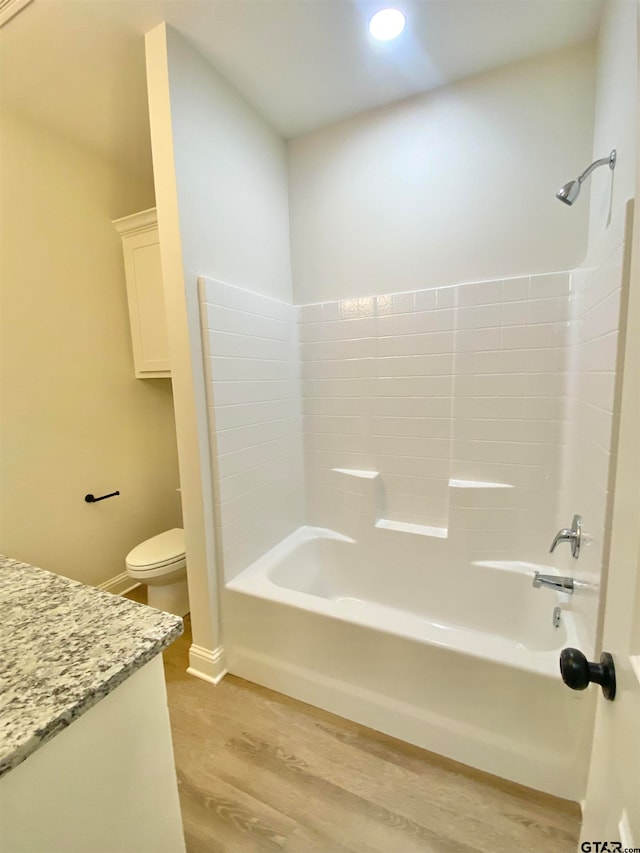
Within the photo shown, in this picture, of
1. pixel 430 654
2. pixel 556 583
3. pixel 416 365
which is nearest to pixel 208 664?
pixel 430 654

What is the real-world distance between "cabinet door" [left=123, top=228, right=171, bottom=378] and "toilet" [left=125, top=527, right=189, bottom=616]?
1005mm

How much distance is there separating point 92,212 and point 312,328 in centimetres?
146

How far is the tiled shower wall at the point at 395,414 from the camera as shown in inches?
67.3

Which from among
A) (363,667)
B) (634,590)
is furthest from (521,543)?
(634,590)

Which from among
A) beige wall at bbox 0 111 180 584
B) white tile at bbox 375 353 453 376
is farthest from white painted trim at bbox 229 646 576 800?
white tile at bbox 375 353 453 376

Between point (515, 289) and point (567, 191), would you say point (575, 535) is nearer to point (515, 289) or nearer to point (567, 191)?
point (515, 289)

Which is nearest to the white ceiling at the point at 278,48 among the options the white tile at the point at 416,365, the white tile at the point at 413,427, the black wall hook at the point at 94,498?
the white tile at the point at 416,365

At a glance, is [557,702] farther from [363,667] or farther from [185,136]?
[185,136]

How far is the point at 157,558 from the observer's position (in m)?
1.99

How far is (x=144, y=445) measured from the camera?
2508mm

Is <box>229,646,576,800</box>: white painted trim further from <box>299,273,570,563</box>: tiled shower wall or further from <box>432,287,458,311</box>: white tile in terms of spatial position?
<box>432,287,458,311</box>: white tile

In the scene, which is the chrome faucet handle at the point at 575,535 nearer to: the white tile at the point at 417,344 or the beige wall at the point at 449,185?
the white tile at the point at 417,344

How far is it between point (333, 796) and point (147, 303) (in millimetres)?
2448

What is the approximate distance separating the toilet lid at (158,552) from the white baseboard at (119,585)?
48 centimetres
